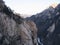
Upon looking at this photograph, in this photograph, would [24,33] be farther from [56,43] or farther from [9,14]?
[56,43]

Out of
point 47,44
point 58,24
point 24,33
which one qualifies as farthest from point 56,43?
point 24,33

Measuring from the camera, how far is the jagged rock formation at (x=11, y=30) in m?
56.8

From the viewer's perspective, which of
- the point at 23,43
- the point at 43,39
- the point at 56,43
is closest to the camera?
the point at 23,43

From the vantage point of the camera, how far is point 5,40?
56.0 metres

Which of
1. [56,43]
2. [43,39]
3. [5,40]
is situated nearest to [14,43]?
[5,40]

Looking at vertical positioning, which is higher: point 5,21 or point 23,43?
point 5,21

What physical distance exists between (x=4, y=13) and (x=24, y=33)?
22.3 feet

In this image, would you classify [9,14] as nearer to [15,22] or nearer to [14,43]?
[15,22]

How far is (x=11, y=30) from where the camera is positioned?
5925 centimetres

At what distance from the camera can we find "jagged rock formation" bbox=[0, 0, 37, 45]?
186 ft

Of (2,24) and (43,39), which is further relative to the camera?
(43,39)

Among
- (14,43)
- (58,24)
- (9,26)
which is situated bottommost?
(14,43)

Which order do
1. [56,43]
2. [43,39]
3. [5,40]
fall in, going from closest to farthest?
[5,40], [56,43], [43,39]

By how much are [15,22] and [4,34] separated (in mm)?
6596
